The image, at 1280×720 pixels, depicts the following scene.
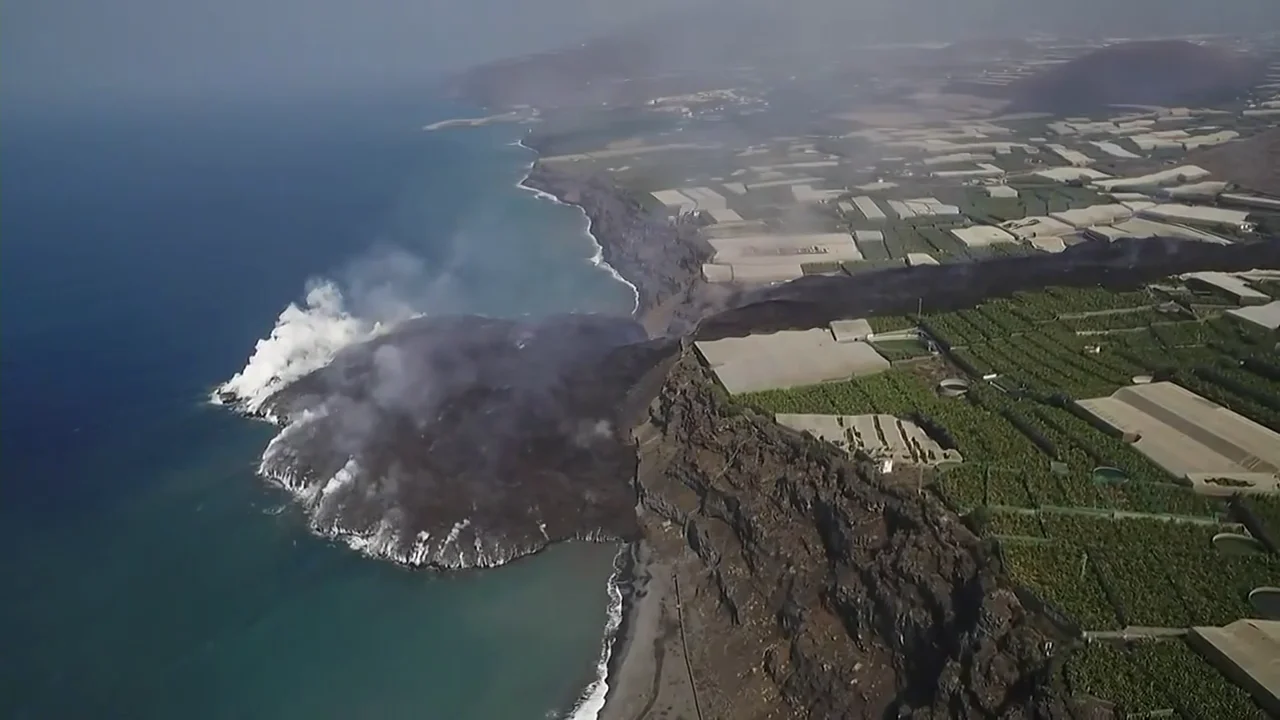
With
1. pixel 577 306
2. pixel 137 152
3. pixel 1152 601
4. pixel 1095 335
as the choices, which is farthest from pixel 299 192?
pixel 1152 601

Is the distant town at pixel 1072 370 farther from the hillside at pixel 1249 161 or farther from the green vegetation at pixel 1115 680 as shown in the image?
the hillside at pixel 1249 161

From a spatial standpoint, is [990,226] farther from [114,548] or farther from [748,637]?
[114,548]

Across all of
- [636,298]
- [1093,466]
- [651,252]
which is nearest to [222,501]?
[636,298]

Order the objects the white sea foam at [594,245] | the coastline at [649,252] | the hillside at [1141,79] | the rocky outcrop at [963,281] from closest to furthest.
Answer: the rocky outcrop at [963,281] → the coastline at [649,252] → the white sea foam at [594,245] → the hillside at [1141,79]

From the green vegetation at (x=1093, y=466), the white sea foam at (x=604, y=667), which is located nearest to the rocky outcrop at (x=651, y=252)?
the green vegetation at (x=1093, y=466)

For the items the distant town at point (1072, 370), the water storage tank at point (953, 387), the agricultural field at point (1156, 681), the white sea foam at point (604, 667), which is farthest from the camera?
the water storage tank at point (953, 387)

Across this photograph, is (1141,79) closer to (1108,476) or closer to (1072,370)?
(1072,370)
